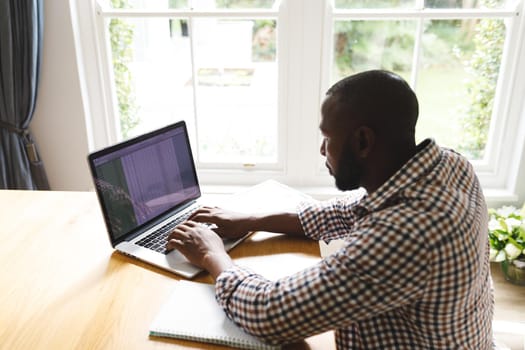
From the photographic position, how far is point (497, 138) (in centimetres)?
203

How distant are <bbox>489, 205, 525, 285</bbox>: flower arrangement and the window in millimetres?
276

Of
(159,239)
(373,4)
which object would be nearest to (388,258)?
(159,239)

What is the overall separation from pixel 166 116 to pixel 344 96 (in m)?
1.42

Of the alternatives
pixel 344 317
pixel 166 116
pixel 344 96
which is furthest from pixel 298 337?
pixel 166 116

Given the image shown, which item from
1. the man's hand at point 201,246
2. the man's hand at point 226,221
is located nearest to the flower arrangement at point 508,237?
the man's hand at point 226,221

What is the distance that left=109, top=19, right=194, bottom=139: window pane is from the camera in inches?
77.6

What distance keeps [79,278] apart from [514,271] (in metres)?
1.64

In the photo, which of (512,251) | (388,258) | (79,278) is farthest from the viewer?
(512,251)

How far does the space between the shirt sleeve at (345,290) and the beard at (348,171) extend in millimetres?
159

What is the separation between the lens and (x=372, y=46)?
1919 millimetres

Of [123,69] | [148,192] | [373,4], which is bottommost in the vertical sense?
[148,192]

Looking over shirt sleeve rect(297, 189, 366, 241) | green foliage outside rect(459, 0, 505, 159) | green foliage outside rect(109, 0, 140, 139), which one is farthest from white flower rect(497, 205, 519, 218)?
green foliage outside rect(109, 0, 140, 139)

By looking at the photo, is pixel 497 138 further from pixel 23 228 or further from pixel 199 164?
pixel 23 228

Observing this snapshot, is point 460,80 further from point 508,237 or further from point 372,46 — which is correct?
point 508,237
